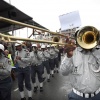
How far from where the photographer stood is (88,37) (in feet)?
14.3

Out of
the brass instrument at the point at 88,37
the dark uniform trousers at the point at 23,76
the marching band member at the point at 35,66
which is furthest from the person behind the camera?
the marching band member at the point at 35,66

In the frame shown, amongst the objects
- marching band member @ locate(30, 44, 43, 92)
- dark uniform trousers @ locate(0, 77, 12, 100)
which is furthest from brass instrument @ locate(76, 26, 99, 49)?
marching band member @ locate(30, 44, 43, 92)

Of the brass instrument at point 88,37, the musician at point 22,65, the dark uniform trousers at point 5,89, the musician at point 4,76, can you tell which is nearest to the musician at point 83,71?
the brass instrument at point 88,37

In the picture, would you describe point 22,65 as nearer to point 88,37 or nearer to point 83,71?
point 83,71

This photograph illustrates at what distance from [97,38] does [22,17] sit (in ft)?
22.8

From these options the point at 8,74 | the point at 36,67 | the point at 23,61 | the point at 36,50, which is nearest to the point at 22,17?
the point at 36,50

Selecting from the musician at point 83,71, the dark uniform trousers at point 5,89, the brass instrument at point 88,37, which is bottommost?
the dark uniform trousers at point 5,89

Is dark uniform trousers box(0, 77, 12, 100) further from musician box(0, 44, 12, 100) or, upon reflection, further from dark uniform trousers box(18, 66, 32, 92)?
Answer: dark uniform trousers box(18, 66, 32, 92)

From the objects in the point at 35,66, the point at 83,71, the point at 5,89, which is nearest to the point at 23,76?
the point at 35,66

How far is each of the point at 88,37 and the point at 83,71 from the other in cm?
63

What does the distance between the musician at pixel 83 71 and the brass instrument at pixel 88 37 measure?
18 cm

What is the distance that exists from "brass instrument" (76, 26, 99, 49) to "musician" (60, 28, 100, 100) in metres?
0.18

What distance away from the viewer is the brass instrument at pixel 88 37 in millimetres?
4258

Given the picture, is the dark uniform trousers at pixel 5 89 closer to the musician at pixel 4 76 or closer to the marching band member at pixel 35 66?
the musician at pixel 4 76
